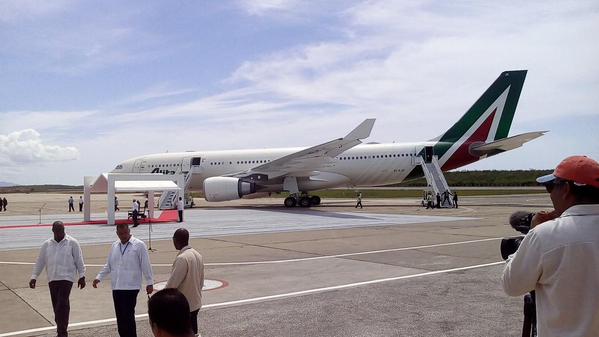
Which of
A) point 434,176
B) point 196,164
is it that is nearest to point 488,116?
point 434,176

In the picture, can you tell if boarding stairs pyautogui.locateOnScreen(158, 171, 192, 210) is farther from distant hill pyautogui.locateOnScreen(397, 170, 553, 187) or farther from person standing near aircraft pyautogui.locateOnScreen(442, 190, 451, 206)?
distant hill pyautogui.locateOnScreen(397, 170, 553, 187)

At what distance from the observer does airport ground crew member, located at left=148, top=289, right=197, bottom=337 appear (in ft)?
8.63

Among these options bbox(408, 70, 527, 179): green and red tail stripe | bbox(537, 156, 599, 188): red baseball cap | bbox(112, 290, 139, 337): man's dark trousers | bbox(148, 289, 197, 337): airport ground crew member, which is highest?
bbox(408, 70, 527, 179): green and red tail stripe

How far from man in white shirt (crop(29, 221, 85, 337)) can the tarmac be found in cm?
49

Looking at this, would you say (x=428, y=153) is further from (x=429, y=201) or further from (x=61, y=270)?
(x=61, y=270)

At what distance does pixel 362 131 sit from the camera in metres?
29.9

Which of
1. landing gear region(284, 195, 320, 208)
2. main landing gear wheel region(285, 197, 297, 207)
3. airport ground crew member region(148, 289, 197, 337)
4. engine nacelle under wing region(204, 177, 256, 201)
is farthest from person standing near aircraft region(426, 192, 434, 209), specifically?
airport ground crew member region(148, 289, 197, 337)

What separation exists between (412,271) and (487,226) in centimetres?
1162

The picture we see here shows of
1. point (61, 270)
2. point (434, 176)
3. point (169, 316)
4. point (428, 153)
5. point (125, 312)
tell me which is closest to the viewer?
point (169, 316)

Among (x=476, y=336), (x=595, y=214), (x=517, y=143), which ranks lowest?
(x=476, y=336)

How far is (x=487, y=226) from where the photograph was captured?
71.8 feet

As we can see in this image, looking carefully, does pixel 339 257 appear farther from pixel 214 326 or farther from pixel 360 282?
pixel 214 326

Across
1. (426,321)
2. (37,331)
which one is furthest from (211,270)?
(426,321)

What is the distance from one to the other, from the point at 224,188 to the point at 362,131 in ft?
31.1
